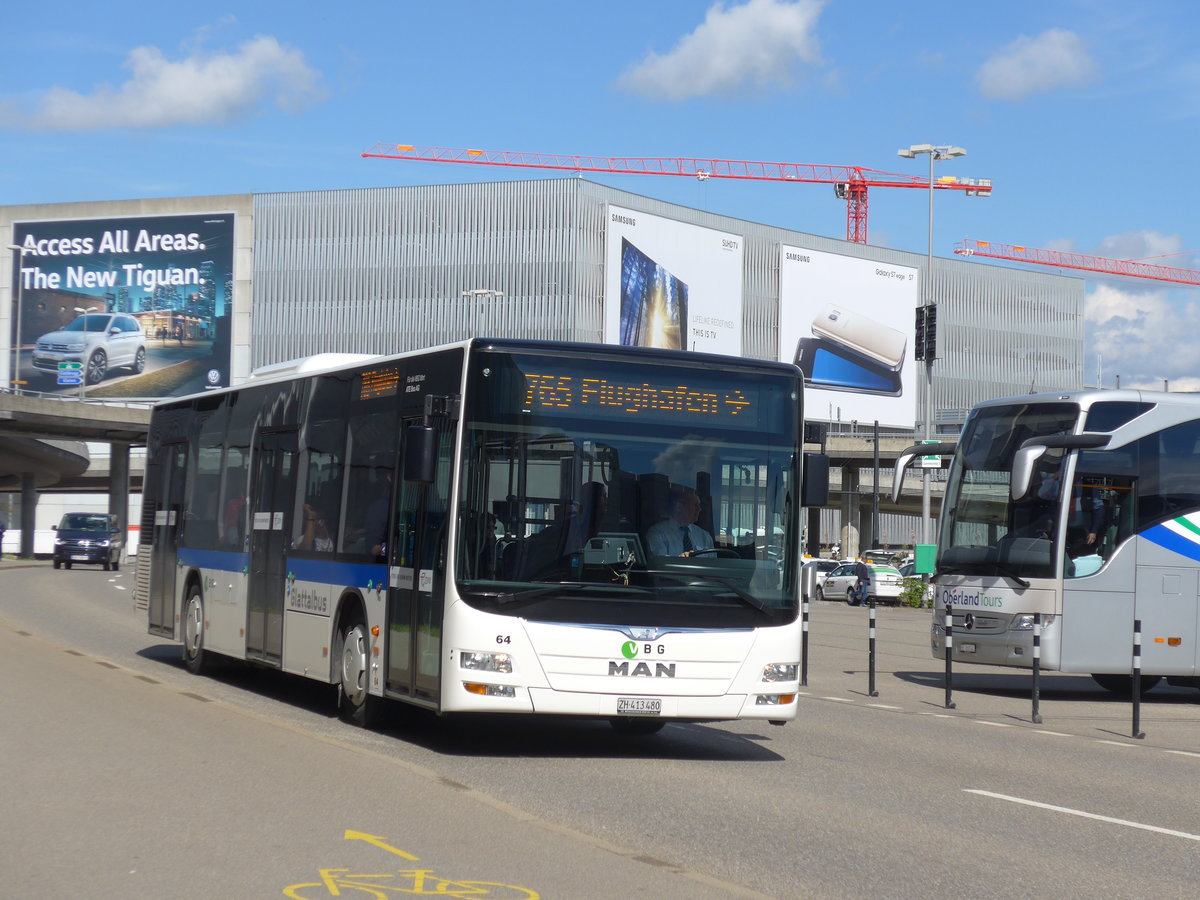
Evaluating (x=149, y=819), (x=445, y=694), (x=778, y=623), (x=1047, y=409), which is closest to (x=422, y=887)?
(x=149, y=819)

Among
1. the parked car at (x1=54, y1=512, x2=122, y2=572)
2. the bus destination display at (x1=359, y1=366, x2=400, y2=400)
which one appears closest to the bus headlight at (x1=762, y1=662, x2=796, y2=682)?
the bus destination display at (x1=359, y1=366, x2=400, y2=400)

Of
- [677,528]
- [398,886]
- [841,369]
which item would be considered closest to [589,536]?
[677,528]

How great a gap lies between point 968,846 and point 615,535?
148 inches

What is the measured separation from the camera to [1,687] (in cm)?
1566

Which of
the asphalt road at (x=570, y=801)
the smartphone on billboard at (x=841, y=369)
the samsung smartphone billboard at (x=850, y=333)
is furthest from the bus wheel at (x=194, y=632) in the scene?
the smartphone on billboard at (x=841, y=369)

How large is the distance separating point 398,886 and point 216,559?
10.9 meters

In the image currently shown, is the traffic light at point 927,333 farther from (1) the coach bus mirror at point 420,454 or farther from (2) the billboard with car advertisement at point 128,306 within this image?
(2) the billboard with car advertisement at point 128,306

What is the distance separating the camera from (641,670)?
1162cm

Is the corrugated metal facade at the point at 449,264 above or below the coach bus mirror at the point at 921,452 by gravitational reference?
above

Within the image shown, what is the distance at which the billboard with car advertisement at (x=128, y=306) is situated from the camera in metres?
97.7

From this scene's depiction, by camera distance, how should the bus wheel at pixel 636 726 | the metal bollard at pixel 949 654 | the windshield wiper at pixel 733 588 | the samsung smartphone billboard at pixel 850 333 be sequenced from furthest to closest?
the samsung smartphone billboard at pixel 850 333 → the metal bollard at pixel 949 654 → the bus wheel at pixel 636 726 → the windshield wiper at pixel 733 588

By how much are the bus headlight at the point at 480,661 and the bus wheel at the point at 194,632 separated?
733 centimetres

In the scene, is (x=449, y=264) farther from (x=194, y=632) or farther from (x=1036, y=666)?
(x=1036, y=666)

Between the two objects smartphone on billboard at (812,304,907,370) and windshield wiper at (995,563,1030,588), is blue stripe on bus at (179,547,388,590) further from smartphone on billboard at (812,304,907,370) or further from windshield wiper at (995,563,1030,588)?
smartphone on billboard at (812,304,907,370)
